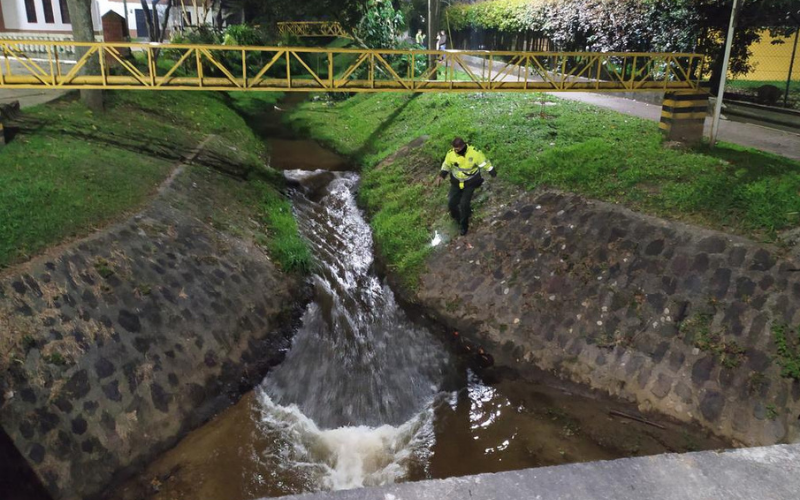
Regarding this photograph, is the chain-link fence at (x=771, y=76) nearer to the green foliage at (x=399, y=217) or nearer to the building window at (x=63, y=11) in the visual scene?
the green foliage at (x=399, y=217)

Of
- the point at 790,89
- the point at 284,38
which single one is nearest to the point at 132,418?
the point at 790,89

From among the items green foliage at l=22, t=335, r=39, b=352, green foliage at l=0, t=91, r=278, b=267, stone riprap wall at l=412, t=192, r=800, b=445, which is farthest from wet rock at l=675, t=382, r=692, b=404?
green foliage at l=0, t=91, r=278, b=267

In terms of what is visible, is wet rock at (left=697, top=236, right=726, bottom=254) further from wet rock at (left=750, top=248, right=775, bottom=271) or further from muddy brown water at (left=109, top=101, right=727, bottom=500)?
muddy brown water at (left=109, top=101, right=727, bottom=500)

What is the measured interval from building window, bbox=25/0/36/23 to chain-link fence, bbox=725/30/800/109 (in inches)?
1611

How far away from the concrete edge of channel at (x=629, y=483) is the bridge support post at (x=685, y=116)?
11.9 metres

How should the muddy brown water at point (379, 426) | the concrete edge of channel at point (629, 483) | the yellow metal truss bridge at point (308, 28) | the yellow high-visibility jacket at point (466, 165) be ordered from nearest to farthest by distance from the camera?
the concrete edge of channel at point (629, 483), the muddy brown water at point (379, 426), the yellow high-visibility jacket at point (466, 165), the yellow metal truss bridge at point (308, 28)

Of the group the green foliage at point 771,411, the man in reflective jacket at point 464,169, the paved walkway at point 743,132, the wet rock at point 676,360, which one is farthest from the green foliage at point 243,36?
the green foliage at point 771,411

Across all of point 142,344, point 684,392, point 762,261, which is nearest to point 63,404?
point 142,344

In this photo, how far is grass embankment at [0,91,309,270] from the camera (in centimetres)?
917

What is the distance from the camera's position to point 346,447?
7.98 m

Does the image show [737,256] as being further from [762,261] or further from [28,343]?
[28,343]

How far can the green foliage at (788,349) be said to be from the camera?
7.20m

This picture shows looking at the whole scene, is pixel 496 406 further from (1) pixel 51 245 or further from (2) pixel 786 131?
(2) pixel 786 131

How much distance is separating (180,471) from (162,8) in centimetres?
4939
